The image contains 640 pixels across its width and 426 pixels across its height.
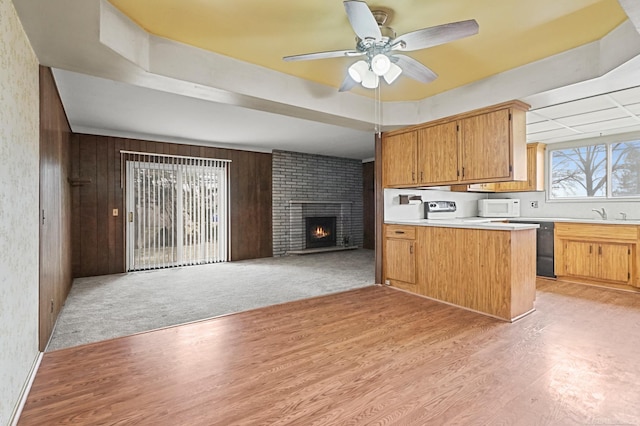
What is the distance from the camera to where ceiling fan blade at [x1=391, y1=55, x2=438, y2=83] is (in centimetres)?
237

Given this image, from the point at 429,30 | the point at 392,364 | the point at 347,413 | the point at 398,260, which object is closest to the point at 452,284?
the point at 398,260

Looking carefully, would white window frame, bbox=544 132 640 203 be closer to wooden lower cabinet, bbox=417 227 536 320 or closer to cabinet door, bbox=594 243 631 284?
cabinet door, bbox=594 243 631 284

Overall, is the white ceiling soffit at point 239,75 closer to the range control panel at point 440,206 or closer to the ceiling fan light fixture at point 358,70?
the ceiling fan light fixture at point 358,70

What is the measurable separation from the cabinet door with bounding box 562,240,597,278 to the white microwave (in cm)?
98

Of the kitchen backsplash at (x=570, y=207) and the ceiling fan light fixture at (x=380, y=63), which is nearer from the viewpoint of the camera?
the ceiling fan light fixture at (x=380, y=63)

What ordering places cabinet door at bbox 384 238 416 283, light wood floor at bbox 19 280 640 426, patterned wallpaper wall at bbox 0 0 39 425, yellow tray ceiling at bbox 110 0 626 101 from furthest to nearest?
cabinet door at bbox 384 238 416 283, yellow tray ceiling at bbox 110 0 626 101, light wood floor at bbox 19 280 640 426, patterned wallpaper wall at bbox 0 0 39 425

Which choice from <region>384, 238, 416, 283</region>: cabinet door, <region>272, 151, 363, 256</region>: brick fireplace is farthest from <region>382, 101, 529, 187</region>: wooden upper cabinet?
<region>272, 151, 363, 256</region>: brick fireplace

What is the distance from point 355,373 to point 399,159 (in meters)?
3.00

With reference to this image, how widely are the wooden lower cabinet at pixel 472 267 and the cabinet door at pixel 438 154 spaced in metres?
0.63

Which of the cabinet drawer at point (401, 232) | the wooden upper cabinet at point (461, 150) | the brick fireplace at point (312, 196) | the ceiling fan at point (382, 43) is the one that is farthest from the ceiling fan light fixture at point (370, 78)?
the brick fireplace at point (312, 196)

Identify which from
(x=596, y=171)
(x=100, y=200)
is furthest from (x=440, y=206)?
(x=100, y=200)

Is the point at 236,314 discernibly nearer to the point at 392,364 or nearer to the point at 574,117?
the point at 392,364

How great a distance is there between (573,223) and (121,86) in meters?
6.07

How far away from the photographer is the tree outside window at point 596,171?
461cm
